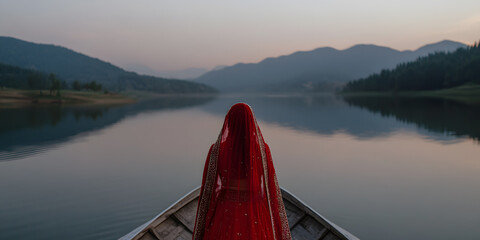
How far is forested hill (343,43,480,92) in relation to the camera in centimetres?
7289

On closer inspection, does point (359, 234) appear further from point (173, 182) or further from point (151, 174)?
point (151, 174)

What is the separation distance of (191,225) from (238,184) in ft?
8.67

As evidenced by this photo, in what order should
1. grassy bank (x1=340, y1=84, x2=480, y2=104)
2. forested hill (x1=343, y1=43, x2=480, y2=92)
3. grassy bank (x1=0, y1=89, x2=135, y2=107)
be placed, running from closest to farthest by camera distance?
grassy bank (x1=0, y1=89, x2=135, y2=107) → grassy bank (x1=340, y1=84, x2=480, y2=104) → forested hill (x1=343, y1=43, x2=480, y2=92)

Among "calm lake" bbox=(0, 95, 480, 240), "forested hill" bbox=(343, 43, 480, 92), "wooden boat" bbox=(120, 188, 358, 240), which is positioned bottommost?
"calm lake" bbox=(0, 95, 480, 240)

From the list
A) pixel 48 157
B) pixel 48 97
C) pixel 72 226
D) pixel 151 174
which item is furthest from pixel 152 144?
pixel 48 97

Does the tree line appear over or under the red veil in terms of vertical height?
over

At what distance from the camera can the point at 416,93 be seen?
8531 cm

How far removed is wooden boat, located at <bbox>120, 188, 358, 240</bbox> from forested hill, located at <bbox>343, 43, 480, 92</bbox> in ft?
274

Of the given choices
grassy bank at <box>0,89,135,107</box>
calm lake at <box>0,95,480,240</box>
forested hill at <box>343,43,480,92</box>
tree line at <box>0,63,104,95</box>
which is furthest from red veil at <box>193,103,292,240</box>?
forested hill at <box>343,43,480,92</box>

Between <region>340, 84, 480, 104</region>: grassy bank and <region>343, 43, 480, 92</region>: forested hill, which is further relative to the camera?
<region>343, 43, 480, 92</region>: forested hill

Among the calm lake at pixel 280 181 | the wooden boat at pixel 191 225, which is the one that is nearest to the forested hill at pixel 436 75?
the calm lake at pixel 280 181

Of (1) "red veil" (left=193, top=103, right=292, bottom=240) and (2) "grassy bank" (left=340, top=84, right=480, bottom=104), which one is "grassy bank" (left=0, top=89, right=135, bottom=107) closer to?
(1) "red veil" (left=193, top=103, right=292, bottom=240)

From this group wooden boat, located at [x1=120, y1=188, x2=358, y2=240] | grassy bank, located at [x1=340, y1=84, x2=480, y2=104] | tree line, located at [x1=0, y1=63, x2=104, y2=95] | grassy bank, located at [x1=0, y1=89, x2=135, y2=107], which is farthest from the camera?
tree line, located at [x1=0, y1=63, x2=104, y2=95]

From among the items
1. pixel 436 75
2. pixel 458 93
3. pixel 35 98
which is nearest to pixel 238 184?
pixel 35 98
